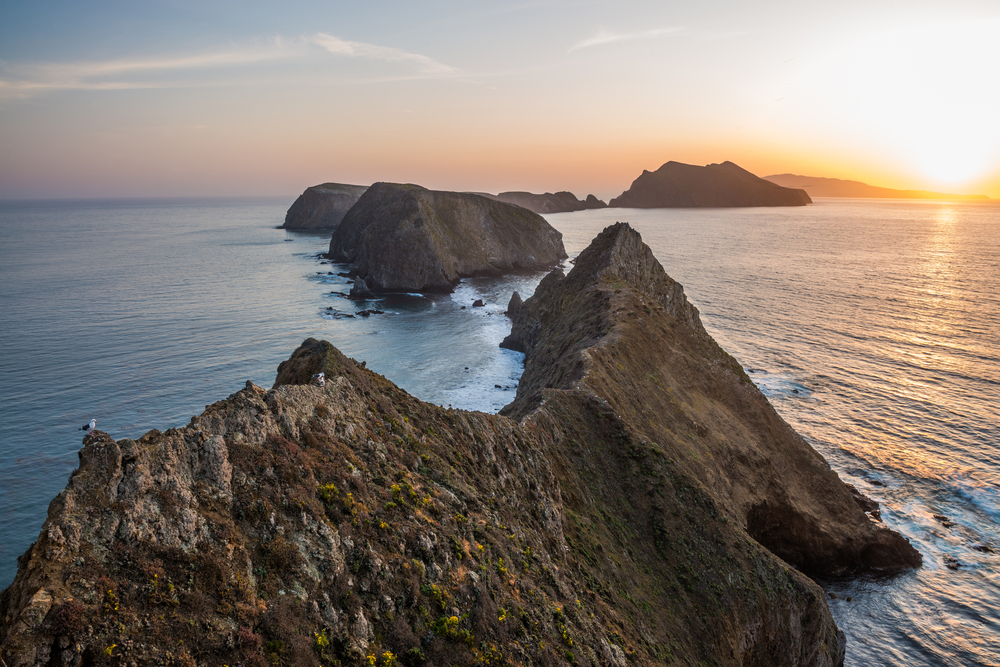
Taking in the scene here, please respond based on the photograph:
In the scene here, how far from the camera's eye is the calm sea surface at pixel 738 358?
3297cm

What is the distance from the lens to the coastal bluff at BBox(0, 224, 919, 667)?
919 centimetres

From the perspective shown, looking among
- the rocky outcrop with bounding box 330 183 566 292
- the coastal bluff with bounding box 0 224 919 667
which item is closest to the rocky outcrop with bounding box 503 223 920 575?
the coastal bluff with bounding box 0 224 919 667

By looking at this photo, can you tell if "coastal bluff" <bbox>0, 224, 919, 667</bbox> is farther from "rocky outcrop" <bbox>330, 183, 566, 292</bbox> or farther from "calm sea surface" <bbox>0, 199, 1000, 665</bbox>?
"rocky outcrop" <bbox>330, 183, 566, 292</bbox>

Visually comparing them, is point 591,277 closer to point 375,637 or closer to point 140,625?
point 375,637

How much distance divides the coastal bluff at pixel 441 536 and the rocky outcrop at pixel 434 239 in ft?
264

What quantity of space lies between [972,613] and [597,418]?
82.2 feet

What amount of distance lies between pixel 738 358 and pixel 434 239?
76.4m

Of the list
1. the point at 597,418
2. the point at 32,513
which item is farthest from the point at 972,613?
the point at 32,513

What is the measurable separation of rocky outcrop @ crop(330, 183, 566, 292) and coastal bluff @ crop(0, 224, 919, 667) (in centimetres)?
8042

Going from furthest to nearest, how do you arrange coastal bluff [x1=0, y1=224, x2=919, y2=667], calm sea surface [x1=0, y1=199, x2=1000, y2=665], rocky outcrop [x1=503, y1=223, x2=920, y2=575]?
calm sea surface [x1=0, y1=199, x2=1000, y2=665]
rocky outcrop [x1=503, y1=223, x2=920, y2=575]
coastal bluff [x1=0, y1=224, x2=919, y2=667]

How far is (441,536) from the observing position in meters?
14.9

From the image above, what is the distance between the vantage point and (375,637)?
1177 centimetres

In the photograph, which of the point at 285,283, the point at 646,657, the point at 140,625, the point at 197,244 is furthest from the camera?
the point at 197,244

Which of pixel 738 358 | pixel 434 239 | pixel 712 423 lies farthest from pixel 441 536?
pixel 434 239
